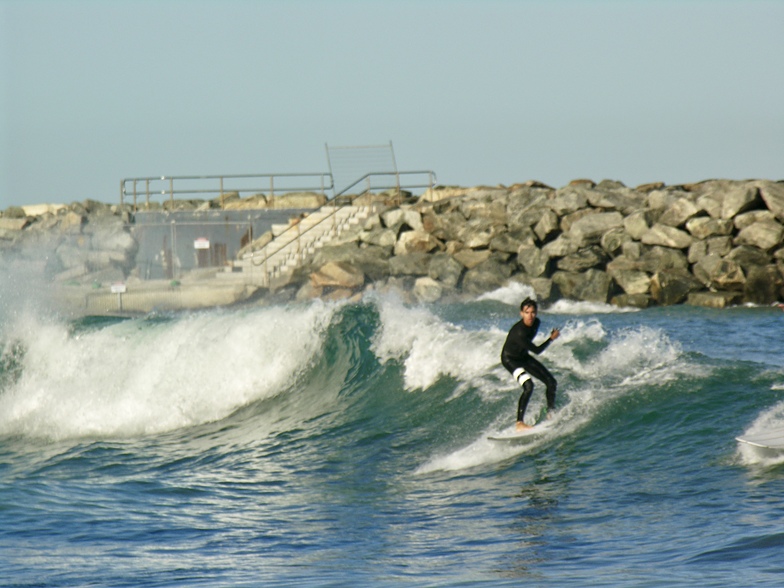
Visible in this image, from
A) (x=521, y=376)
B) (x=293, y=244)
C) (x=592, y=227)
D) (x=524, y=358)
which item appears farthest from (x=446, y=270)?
(x=521, y=376)

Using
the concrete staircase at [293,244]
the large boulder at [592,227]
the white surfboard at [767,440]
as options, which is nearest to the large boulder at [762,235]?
the large boulder at [592,227]

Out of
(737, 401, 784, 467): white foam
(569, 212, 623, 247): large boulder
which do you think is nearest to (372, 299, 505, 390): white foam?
(737, 401, 784, 467): white foam

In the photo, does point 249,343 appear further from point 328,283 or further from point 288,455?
point 328,283

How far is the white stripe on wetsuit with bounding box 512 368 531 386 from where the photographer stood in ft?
33.1

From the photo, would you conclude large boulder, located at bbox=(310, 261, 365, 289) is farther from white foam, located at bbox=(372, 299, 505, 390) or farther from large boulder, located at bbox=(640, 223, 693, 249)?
white foam, located at bbox=(372, 299, 505, 390)

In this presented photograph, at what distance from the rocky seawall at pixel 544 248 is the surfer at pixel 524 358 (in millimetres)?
15073

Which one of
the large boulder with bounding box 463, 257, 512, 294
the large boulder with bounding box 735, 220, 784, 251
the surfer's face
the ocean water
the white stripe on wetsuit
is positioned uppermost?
the large boulder with bounding box 735, 220, 784, 251

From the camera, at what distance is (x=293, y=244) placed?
105 ft

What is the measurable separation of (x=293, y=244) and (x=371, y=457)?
21.3 meters

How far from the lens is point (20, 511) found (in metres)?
9.50

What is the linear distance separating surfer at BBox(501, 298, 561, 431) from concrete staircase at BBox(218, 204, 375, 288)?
797 inches

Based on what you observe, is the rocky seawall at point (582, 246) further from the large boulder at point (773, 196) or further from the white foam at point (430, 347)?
the white foam at point (430, 347)

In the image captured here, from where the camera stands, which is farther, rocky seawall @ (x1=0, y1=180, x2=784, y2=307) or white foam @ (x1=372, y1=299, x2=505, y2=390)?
rocky seawall @ (x1=0, y1=180, x2=784, y2=307)

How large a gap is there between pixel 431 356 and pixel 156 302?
18.1 m
